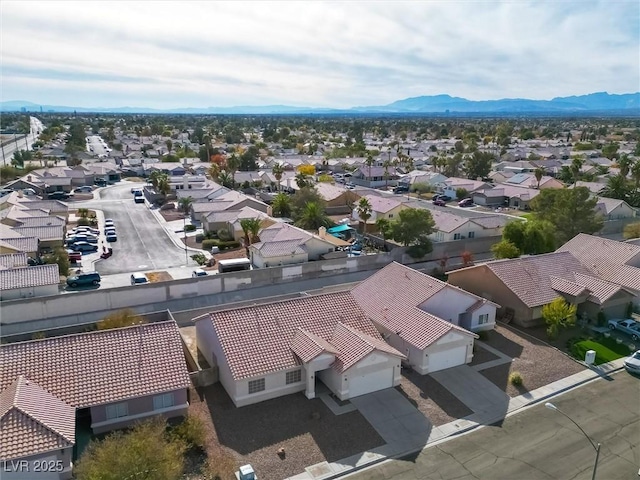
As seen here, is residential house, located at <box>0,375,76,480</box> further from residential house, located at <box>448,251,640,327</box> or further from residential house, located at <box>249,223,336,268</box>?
residential house, located at <box>448,251,640,327</box>

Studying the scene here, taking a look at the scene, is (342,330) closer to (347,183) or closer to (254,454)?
(254,454)

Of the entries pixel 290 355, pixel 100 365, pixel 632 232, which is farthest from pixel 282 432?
pixel 632 232

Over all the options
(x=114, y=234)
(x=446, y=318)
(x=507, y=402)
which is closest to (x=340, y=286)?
(x=446, y=318)

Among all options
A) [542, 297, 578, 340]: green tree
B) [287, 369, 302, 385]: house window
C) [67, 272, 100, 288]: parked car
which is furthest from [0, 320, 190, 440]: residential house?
[542, 297, 578, 340]: green tree

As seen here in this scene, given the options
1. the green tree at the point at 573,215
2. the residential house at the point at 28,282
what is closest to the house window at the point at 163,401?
the residential house at the point at 28,282

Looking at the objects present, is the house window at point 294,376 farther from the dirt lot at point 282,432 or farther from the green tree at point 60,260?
the green tree at point 60,260

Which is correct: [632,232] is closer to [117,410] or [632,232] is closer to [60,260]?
[117,410]

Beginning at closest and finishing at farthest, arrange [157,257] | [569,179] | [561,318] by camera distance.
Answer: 1. [561,318]
2. [157,257]
3. [569,179]

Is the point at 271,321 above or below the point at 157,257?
above
